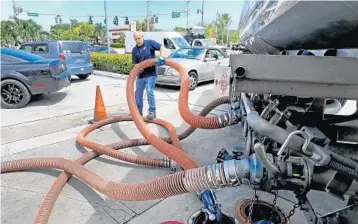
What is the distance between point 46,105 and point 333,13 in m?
7.33

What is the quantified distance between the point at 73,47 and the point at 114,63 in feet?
8.96

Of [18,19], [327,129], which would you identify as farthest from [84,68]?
[18,19]

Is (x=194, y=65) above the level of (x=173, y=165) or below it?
above

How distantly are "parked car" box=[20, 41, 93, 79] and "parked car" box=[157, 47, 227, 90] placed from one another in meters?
3.36

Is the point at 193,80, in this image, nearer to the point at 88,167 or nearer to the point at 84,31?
the point at 88,167

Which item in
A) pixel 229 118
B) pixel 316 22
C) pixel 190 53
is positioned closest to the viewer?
pixel 316 22

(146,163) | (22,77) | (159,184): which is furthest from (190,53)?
(159,184)

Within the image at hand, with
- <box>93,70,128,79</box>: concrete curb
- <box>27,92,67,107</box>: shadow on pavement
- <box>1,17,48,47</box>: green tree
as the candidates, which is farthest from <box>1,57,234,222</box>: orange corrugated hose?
<box>1,17,48,47</box>: green tree

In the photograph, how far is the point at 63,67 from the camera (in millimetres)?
Answer: 7621

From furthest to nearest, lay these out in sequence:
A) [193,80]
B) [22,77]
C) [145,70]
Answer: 1. [193,80]
2. [22,77]
3. [145,70]

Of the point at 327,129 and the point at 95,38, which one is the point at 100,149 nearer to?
the point at 327,129

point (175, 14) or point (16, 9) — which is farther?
point (16, 9)

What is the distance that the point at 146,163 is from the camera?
367 centimetres

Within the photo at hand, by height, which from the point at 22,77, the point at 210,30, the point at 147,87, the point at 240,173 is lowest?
the point at 240,173
